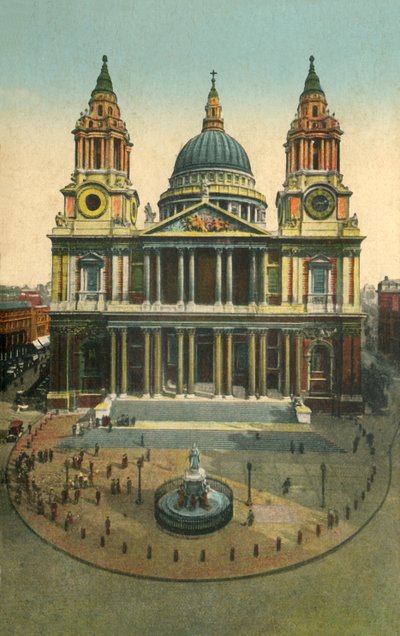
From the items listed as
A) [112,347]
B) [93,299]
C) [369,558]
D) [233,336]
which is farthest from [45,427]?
[369,558]

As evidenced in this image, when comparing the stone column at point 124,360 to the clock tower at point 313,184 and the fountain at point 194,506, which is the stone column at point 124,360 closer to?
the fountain at point 194,506

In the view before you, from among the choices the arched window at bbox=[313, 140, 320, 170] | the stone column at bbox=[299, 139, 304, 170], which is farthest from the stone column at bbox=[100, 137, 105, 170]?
the arched window at bbox=[313, 140, 320, 170]

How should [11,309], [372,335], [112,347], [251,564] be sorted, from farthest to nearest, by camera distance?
1. [372,335]
2. [11,309]
3. [112,347]
4. [251,564]

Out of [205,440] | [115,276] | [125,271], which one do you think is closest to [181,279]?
[125,271]

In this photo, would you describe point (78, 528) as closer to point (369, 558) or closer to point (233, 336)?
point (369, 558)

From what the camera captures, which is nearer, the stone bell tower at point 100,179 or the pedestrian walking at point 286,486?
the pedestrian walking at point 286,486

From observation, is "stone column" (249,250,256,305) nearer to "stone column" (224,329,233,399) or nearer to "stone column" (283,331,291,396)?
"stone column" (224,329,233,399)

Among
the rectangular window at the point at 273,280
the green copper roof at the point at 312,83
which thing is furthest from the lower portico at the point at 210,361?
the green copper roof at the point at 312,83
